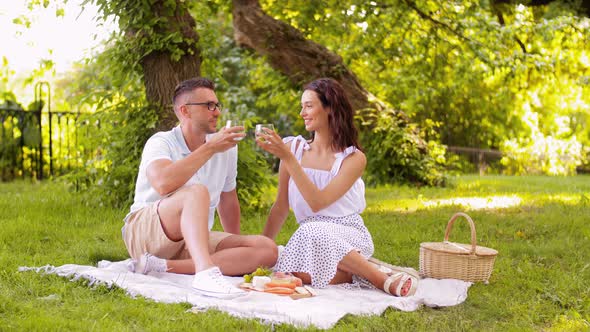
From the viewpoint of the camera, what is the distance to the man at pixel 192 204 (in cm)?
383

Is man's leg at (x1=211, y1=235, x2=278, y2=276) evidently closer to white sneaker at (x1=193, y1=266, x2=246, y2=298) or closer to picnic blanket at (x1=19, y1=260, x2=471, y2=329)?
picnic blanket at (x1=19, y1=260, x2=471, y2=329)

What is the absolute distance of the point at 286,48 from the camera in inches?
405

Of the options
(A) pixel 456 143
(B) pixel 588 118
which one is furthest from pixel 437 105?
(B) pixel 588 118

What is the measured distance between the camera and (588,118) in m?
21.2

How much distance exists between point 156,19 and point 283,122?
12.0m

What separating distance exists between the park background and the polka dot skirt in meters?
0.64

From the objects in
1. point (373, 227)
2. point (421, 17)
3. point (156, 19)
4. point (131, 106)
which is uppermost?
point (421, 17)

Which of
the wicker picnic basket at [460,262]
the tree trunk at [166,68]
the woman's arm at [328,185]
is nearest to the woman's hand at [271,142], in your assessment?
the woman's arm at [328,185]

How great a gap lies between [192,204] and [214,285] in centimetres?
46

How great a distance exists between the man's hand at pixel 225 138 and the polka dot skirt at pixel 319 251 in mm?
768

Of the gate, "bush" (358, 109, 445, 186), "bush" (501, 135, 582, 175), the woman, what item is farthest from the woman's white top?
"bush" (501, 135, 582, 175)

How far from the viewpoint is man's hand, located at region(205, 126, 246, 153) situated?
380cm

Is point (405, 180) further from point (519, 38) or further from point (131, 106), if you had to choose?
point (131, 106)

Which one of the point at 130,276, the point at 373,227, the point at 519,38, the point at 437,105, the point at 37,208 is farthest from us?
the point at 437,105
